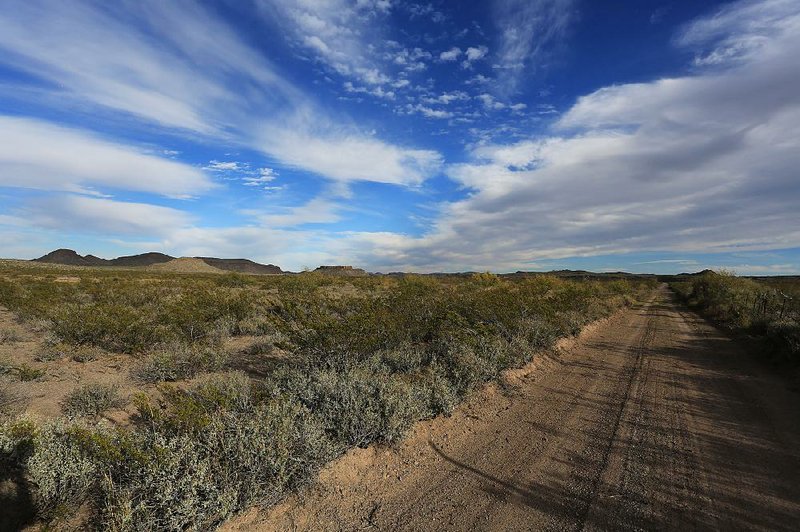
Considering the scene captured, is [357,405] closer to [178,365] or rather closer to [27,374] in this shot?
[178,365]

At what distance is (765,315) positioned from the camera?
17453 millimetres

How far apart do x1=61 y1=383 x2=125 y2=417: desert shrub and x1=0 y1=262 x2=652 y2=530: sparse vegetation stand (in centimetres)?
3

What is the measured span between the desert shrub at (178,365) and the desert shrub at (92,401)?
1.40 meters

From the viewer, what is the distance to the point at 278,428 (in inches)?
192

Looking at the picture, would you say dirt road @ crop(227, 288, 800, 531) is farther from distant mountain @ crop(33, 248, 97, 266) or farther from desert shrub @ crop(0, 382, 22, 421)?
distant mountain @ crop(33, 248, 97, 266)

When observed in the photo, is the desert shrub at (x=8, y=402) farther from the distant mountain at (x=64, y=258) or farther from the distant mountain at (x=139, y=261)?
the distant mountain at (x=64, y=258)

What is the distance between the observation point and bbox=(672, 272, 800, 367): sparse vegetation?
11688mm

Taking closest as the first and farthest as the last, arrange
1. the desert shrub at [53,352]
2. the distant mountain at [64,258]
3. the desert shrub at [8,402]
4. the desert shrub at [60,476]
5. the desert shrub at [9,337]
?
the desert shrub at [60,476], the desert shrub at [8,402], the desert shrub at [53,352], the desert shrub at [9,337], the distant mountain at [64,258]

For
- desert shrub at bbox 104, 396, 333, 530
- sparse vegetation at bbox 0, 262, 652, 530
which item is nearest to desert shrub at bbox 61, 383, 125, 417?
sparse vegetation at bbox 0, 262, 652, 530

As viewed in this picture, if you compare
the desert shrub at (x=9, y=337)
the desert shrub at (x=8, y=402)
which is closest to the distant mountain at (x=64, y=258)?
the desert shrub at (x=9, y=337)

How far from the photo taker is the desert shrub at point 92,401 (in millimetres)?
6637

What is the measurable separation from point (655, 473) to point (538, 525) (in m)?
2.16

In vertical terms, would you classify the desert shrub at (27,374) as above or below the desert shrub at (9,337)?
below

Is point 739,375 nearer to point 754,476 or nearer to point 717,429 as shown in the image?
point 717,429
